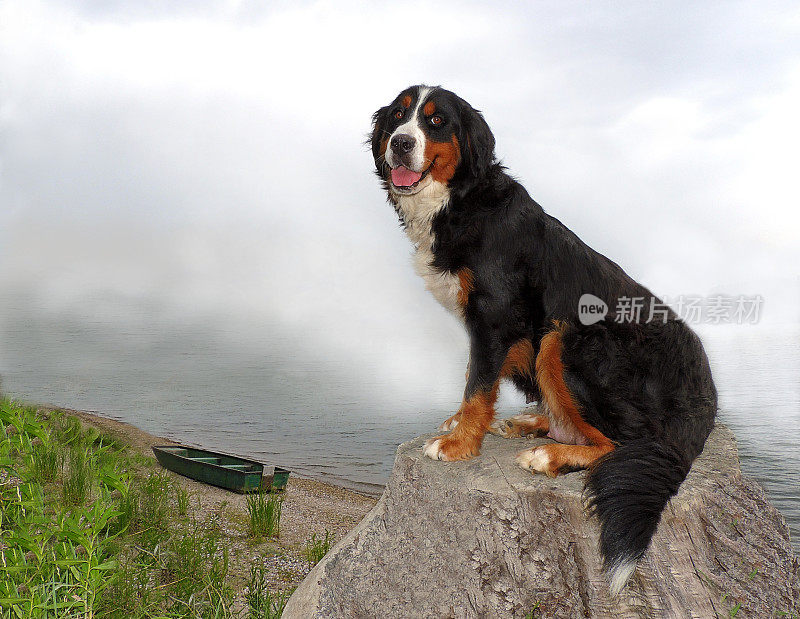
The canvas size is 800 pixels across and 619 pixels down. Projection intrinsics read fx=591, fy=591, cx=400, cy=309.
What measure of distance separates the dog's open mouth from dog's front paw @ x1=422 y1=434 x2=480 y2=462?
4.32 feet

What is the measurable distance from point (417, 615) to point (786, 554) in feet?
5.86

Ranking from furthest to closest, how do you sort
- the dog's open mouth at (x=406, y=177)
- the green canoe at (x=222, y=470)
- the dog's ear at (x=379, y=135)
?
the green canoe at (x=222, y=470) < the dog's ear at (x=379, y=135) < the dog's open mouth at (x=406, y=177)

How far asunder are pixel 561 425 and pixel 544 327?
50 centimetres

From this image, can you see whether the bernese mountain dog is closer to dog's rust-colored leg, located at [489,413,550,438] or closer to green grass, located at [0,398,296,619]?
dog's rust-colored leg, located at [489,413,550,438]

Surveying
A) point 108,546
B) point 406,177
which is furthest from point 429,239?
point 108,546

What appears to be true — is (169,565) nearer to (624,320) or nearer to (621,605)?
(621,605)

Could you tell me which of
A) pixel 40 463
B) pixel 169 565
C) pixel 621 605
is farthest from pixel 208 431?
pixel 621 605

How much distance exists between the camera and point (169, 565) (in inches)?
172

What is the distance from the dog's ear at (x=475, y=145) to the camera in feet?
10.2

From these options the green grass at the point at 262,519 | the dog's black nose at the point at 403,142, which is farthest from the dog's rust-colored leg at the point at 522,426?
the green grass at the point at 262,519

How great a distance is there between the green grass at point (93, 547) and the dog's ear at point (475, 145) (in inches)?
90.4

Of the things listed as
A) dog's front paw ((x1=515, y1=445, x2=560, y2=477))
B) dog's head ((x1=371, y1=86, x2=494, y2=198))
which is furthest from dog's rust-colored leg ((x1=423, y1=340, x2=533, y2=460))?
dog's head ((x1=371, y1=86, x2=494, y2=198))

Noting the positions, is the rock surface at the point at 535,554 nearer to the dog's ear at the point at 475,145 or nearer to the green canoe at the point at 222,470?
the dog's ear at the point at 475,145

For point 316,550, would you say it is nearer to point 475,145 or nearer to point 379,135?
point 379,135
